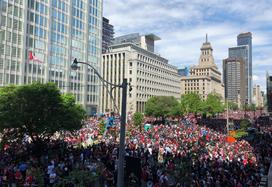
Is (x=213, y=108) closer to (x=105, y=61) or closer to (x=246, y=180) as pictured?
(x=105, y=61)

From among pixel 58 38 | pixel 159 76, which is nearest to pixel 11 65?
pixel 58 38

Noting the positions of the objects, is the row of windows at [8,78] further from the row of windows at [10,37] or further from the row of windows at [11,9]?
the row of windows at [11,9]

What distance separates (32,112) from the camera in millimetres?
26172

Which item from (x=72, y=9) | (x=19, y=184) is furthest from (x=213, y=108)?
(x=19, y=184)

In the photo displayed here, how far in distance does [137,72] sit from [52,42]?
61.7 m

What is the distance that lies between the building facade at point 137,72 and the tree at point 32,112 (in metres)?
94.5

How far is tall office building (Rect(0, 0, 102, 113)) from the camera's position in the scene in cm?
6119

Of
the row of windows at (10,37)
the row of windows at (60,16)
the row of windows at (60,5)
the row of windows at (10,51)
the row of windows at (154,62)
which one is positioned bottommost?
the row of windows at (10,51)

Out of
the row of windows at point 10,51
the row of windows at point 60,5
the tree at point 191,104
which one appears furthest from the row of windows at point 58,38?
the tree at point 191,104

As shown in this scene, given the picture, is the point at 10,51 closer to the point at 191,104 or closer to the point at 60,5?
the point at 60,5

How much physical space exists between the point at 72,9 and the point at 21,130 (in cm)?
5775

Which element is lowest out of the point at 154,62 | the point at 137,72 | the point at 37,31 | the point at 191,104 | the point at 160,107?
the point at 160,107

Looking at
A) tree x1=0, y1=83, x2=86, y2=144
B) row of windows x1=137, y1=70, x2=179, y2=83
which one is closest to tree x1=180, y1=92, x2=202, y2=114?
row of windows x1=137, y1=70, x2=179, y2=83

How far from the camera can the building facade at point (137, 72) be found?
131 m
